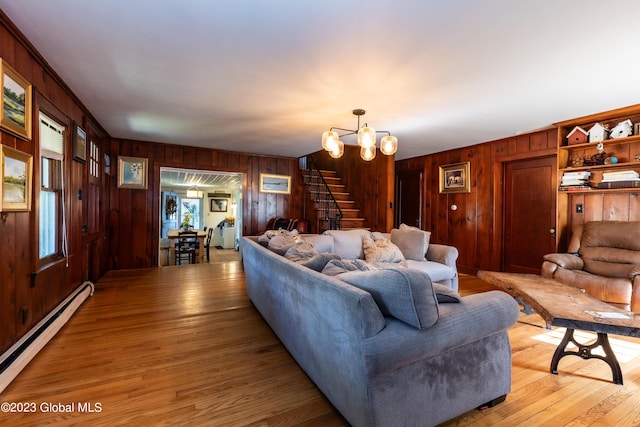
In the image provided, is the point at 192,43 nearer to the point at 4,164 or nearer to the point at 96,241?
the point at 4,164

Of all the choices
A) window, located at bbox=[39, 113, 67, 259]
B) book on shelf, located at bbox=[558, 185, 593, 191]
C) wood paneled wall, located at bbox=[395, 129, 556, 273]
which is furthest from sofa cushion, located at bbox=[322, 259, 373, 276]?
wood paneled wall, located at bbox=[395, 129, 556, 273]

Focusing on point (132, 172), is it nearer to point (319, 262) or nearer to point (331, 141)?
point (331, 141)

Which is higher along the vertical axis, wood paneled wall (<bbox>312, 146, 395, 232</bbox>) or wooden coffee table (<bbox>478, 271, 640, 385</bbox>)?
wood paneled wall (<bbox>312, 146, 395, 232</bbox>)

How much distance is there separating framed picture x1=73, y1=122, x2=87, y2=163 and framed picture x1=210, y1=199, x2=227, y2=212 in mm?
8285

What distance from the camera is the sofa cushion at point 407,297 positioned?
52.9 inches

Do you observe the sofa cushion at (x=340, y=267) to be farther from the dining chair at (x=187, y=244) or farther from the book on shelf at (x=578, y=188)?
the dining chair at (x=187, y=244)

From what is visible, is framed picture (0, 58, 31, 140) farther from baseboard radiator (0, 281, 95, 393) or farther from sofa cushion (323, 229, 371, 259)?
sofa cushion (323, 229, 371, 259)

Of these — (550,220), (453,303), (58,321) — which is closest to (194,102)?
(58,321)

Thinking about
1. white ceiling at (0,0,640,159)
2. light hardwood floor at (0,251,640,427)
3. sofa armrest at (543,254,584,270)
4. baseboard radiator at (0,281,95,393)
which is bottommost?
light hardwood floor at (0,251,640,427)

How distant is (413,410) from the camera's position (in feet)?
4.56

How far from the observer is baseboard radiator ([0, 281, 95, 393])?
6.25 feet

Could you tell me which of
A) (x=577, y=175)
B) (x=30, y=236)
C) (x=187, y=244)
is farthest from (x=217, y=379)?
(x=187, y=244)

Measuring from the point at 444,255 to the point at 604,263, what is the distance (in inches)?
70.0

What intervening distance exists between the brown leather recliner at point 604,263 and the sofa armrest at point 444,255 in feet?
3.51
